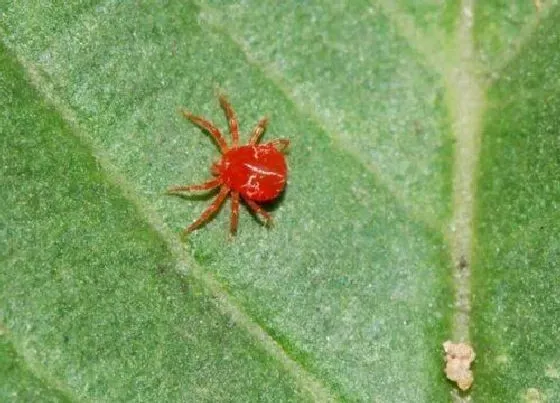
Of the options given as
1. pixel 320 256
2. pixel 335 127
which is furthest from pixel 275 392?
pixel 335 127

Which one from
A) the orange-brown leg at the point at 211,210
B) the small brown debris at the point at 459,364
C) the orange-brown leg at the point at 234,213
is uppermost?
the orange-brown leg at the point at 211,210

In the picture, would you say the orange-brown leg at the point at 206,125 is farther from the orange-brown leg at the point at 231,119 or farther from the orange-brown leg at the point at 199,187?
the orange-brown leg at the point at 199,187

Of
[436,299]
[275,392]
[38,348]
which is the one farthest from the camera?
[436,299]

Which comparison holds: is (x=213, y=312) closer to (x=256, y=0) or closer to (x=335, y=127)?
(x=335, y=127)

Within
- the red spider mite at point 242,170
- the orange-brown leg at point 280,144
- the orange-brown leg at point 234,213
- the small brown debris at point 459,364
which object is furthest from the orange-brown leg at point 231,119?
the small brown debris at point 459,364

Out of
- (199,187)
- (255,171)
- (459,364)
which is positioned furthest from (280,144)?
(459,364)

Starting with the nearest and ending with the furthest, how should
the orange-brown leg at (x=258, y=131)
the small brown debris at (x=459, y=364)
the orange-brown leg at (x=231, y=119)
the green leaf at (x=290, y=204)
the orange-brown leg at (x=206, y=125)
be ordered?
the green leaf at (x=290, y=204) → the small brown debris at (x=459, y=364) → the orange-brown leg at (x=206, y=125) → the orange-brown leg at (x=231, y=119) → the orange-brown leg at (x=258, y=131)

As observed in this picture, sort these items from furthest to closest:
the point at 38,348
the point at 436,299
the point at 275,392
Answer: the point at 436,299, the point at 275,392, the point at 38,348

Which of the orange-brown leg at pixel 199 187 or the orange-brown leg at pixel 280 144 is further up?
the orange-brown leg at pixel 280 144
